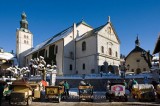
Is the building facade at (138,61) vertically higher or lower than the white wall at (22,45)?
lower

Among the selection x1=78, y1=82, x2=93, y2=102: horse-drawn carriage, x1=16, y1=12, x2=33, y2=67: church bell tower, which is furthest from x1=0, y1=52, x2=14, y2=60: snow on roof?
x1=78, y1=82, x2=93, y2=102: horse-drawn carriage

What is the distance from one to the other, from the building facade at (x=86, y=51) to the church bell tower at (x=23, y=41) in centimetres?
2379

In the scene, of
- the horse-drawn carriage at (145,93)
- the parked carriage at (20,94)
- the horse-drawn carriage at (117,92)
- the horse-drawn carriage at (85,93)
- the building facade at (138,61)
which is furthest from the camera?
the building facade at (138,61)

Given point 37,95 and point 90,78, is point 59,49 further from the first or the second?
point 37,95

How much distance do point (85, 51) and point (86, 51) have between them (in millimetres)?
341

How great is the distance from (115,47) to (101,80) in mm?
16962

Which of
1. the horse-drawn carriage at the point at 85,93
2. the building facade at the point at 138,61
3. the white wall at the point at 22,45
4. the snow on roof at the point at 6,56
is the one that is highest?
the white wall at the point at 22,45

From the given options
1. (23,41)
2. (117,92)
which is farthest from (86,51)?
(23,41)

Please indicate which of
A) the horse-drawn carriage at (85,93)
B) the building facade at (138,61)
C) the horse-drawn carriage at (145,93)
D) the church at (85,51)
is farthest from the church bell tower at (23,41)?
the horse-drawn carriage at (145,93)

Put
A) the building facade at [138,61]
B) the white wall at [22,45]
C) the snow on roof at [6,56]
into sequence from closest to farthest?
the building facade at [138,61], the white wall at [22,45], the snow on roof at [6,56]

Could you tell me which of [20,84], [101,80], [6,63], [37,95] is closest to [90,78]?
[101,80]

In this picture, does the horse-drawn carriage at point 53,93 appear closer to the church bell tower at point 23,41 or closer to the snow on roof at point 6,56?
the church bell tower at point 23,41

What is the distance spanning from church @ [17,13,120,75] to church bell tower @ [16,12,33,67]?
21944 millimetres

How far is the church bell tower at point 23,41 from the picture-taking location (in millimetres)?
69106
